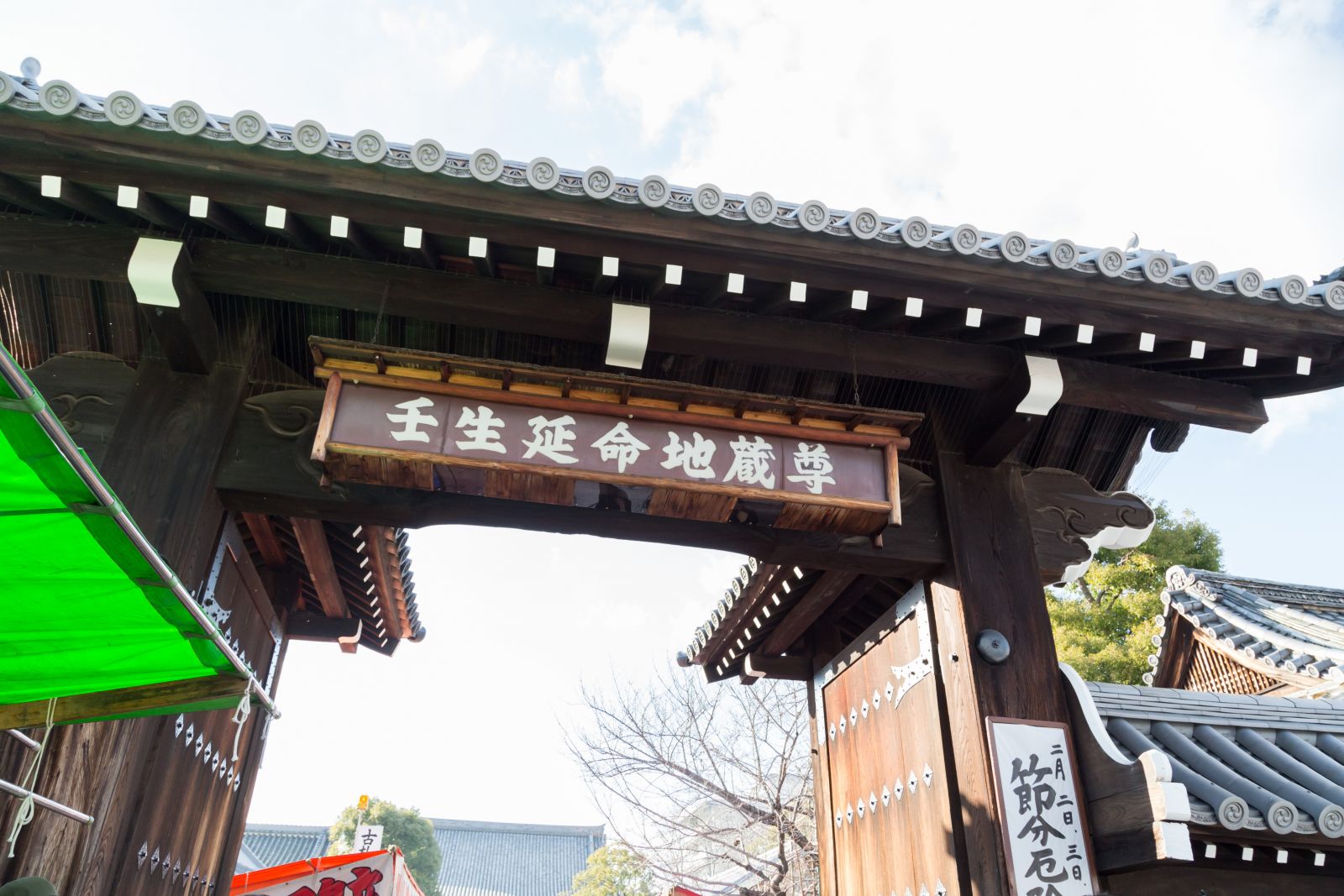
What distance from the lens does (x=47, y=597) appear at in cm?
285

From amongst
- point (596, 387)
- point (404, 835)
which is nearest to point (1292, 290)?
point (596, 387)

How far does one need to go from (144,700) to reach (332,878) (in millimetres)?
7850

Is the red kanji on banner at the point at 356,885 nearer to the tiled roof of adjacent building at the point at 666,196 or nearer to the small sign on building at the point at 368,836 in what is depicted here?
the small sign on building at the point at 368,836

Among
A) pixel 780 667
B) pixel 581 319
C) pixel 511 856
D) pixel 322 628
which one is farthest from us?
pixel 511 856

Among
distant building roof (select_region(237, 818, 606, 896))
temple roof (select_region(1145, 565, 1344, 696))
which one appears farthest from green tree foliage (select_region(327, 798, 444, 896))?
temple roof (select_region(1145, 565, 1344, 696))

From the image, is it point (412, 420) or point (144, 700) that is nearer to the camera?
point (144, 700)

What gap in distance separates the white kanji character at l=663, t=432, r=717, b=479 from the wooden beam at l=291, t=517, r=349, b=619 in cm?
279

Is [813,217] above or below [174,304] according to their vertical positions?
above

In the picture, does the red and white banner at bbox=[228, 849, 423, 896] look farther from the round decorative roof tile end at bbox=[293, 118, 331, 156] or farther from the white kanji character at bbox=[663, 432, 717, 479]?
the round decorative roof tile end at bbox=[293, 118, 331, 156]

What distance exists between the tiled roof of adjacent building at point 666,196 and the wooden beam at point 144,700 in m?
2.54

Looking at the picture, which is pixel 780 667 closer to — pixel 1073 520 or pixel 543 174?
pixel 1073 520

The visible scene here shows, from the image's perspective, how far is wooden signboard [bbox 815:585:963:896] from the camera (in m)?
5.66

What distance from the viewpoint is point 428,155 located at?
457 cm

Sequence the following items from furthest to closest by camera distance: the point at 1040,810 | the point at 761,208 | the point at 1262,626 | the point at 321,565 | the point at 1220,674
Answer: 1. the point at 1220,674
2. the point at 1262,626
3. the point at 321,565
4. the point at 1040,810
5. the point at 761,208
